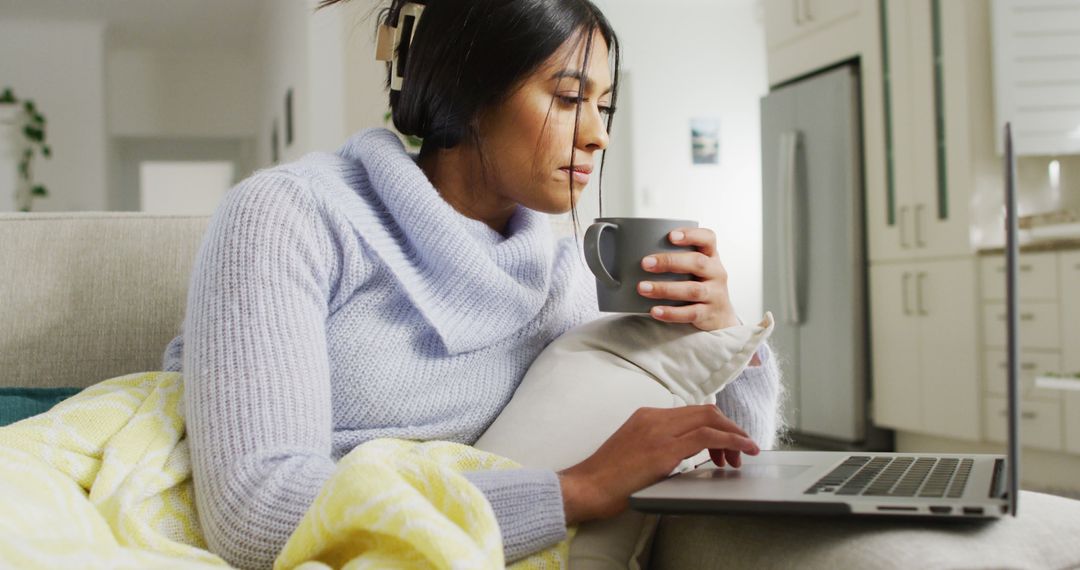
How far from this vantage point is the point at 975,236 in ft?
11.1

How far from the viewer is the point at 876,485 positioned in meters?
0.70

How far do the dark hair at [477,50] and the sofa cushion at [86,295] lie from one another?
1.39 feet

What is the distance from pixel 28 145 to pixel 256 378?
7.36 metres

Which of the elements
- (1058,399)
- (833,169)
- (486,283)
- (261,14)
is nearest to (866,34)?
(833,169)

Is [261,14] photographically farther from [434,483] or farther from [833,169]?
[434,483]

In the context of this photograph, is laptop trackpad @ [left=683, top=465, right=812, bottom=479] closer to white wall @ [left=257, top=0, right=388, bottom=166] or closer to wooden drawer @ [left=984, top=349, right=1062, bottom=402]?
wooden drawer @ [left=984, top=349, right=1062, bottom=402]

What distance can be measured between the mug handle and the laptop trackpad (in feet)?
0.67

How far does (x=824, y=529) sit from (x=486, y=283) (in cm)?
43

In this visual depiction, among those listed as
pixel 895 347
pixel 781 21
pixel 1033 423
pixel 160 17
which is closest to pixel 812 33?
pixel 781 21

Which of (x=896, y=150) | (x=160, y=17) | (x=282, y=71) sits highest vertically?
(x=160, y=17)

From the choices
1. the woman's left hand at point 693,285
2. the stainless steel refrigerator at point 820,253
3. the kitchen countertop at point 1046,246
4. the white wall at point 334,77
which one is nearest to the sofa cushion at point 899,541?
the woman's left hand at point 693,285

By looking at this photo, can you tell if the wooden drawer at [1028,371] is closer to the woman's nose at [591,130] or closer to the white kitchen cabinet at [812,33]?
the white kitchen cabinet at [812,33]

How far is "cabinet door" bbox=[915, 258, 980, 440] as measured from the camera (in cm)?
340

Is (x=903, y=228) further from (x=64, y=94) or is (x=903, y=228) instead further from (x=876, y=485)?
(x=64, y=94)
